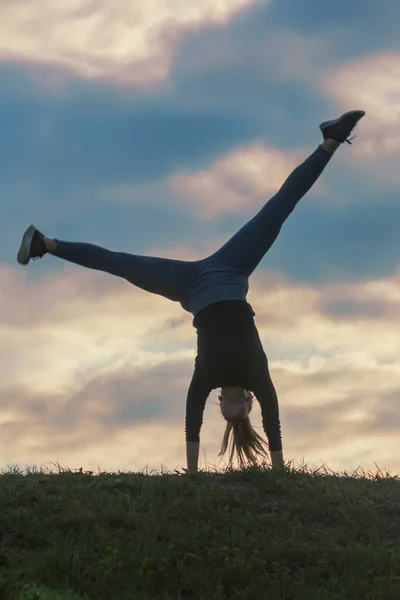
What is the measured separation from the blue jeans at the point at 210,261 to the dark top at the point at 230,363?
10.6 inches

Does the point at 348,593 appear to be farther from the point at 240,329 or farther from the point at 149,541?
the point at 240,329

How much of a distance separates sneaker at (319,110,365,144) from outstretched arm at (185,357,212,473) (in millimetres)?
3751

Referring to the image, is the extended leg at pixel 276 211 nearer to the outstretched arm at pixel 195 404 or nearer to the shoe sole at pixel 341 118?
the shoe sole at pixel 341 118

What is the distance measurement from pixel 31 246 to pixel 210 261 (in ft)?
8.12

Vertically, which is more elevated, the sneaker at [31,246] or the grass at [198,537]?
the sneaker at [31,246]

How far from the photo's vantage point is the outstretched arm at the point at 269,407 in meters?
13.0

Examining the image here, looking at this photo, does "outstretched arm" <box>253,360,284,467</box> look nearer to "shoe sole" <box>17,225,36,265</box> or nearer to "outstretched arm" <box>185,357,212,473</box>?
"outstretched arm" <box>185,357,212,473</box>

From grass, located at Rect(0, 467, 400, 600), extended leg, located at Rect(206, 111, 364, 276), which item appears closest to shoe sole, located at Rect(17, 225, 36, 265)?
extended leg, located at Rect(206, 111, 364, 276)

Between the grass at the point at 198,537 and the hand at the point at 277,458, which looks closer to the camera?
the grass at the point at 198,537

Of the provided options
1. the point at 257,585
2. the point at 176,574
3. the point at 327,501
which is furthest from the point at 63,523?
the point at 327,501

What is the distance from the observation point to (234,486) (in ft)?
40.0

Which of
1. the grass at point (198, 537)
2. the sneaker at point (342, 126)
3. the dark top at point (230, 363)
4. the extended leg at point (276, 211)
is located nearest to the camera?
the grass at point (198, 537)

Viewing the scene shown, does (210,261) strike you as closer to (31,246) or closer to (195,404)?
(195,404)

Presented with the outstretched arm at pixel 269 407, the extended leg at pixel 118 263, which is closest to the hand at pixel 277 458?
the outstretched arm at pixel 269 407
